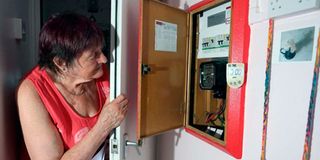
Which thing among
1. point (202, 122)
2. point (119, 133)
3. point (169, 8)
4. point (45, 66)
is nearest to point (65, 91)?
point (45, 66)

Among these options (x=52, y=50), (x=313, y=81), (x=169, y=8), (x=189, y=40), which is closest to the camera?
(x=313, y=81)

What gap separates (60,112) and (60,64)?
8.5 inches

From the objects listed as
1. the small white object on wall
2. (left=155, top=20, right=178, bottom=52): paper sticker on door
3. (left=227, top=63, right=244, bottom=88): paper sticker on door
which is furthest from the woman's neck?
(left=227, top=63, right=244, bottom=88): paper sticker on door

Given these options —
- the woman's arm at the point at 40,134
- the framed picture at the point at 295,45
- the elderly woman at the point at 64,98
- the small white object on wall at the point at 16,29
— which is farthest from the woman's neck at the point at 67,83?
the framed picture at the point at 295,45

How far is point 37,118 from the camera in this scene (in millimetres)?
794

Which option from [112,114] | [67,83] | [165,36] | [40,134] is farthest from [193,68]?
[40,134]

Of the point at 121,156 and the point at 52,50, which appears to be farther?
the point at 121,156

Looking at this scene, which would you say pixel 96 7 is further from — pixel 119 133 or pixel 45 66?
pixel 119 133

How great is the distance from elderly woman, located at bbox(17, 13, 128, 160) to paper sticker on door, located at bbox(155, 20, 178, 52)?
0.30 metres

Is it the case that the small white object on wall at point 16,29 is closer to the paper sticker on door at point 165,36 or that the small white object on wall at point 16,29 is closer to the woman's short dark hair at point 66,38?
the woman's short dark hair at point 66,38

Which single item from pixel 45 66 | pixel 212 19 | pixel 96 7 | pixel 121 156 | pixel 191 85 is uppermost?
pixel 96 7

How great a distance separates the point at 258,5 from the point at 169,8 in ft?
1.65

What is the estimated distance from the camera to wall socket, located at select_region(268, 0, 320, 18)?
0.55m

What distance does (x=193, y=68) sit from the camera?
50.0 inches
